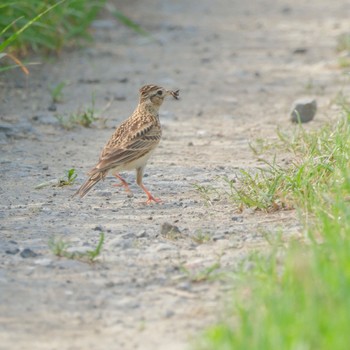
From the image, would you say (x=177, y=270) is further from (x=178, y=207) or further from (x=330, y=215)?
A: (x=178, y=207)

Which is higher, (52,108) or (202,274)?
(52,108)

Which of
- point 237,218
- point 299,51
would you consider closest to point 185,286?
point 237,218

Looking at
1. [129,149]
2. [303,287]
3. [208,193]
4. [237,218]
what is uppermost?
[129,149]

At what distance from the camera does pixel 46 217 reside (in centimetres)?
736

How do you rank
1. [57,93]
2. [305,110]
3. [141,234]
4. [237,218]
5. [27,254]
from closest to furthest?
[27,254] < [141,234] < [237,218] < [305,110] < [57,93]

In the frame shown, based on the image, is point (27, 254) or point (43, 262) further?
point (27, 254)

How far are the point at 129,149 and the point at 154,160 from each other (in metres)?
1.29

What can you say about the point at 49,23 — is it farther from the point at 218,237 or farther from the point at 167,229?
the point at 218,237

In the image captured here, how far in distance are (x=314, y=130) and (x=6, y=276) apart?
4.23 m

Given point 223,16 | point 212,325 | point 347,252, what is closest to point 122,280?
point 212,325

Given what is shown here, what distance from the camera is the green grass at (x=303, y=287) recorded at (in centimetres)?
443

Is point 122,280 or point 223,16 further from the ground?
point 223,16

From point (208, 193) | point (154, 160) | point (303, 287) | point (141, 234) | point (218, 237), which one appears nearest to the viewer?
point (303, 287)

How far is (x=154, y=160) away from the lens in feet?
30.6
